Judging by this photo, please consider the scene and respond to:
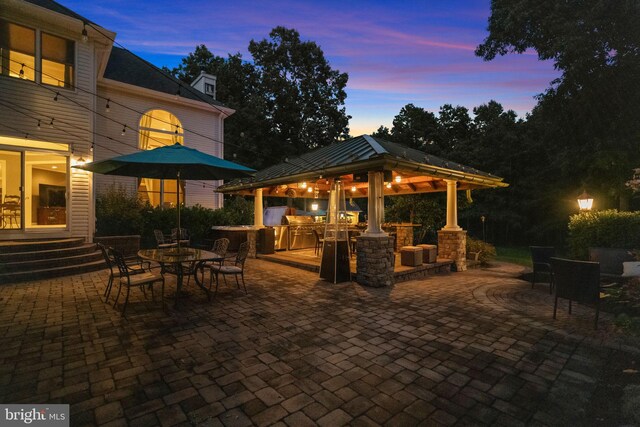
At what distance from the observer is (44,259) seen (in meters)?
7.59

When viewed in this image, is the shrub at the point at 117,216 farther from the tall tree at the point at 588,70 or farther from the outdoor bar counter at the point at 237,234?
the tall tree at the point at 588,70

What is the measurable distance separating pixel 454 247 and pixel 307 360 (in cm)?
771

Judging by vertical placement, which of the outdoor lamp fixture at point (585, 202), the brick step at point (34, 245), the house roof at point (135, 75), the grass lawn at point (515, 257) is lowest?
the grass lawn at point (515, 257)

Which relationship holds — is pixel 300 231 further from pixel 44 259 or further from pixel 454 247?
pixel 44 259

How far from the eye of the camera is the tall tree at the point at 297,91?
24.3m

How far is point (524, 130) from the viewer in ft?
73.8

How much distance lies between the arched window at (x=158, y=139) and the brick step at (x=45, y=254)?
447cm

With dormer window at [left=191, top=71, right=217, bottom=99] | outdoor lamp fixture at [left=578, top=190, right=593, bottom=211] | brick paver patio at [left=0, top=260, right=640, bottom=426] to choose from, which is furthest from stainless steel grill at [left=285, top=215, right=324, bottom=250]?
dormer window at [left=191, top=71, right=217, bottom=99]

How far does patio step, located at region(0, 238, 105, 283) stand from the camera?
695cm

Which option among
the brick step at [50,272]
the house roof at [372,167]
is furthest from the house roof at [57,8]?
the brick step at [50,272]

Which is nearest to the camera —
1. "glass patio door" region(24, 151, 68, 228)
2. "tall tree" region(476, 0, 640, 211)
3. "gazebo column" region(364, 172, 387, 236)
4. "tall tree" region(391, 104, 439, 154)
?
"gazebo column" region(364, 172, 387, 236)

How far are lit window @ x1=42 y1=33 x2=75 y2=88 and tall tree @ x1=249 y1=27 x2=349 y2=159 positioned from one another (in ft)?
50.8

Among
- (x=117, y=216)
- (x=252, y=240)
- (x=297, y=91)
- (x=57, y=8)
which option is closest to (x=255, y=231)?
(x=252, y=240)

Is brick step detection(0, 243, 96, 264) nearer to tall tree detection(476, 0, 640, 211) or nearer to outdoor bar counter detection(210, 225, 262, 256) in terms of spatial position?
outdoor bar counter detection(210, 225, 262, 256)
